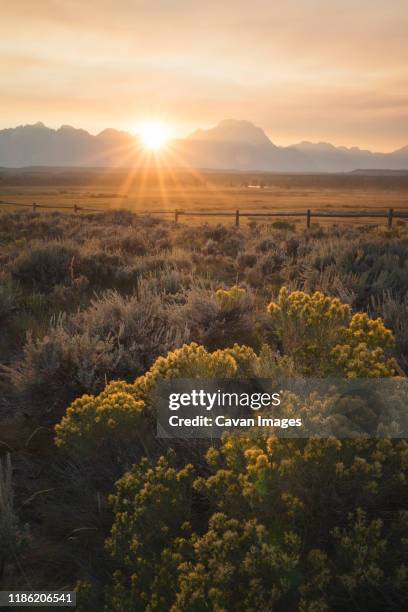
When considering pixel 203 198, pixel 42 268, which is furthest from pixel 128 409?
pixel 203 198

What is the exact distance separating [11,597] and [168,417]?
1.26 m

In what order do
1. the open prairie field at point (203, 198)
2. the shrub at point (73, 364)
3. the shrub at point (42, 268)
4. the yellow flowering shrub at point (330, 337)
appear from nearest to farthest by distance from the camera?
the yellow flowering shrub at point (330, 337)
the shrub at point (73, 364)
the shrub at point (42, 268)
the open prairie field at point (203, 198)

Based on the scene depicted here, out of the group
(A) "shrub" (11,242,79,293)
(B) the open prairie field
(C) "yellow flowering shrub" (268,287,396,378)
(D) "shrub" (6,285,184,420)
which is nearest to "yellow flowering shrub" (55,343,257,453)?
(C) "yellow flowering shrub" (268,287,396,378)

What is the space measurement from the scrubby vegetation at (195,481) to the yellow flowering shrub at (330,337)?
0.04ft

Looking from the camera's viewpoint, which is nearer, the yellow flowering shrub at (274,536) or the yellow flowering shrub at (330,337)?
the yellow flowering shrub at (274,536)

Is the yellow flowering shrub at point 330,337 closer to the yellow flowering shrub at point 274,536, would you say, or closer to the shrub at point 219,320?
the yellow flowering shrub at point 274,536

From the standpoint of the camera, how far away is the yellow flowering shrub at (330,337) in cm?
291

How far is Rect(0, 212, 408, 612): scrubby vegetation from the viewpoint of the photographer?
6.86 feet

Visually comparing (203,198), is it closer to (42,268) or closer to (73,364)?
(42,268)

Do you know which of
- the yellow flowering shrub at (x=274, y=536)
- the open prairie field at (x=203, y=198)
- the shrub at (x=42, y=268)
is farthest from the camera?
the open prairie field at (x=203, y=198)

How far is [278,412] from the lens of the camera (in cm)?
258

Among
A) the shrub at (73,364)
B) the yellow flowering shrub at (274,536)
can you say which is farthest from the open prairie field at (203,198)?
the yellow flowering shrub at (274,536)

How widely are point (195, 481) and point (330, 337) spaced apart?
5.33 ft

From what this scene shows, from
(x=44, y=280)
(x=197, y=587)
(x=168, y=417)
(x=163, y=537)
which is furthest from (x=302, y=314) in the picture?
(x=44, y=280)
